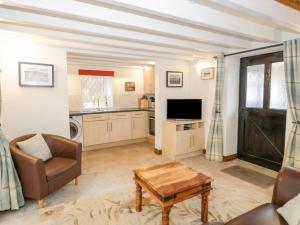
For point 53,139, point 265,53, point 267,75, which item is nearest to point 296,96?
point 267,75

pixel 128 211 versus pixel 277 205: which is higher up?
pixel 277 205

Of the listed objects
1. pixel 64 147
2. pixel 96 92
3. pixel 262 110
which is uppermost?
pixel 96 92

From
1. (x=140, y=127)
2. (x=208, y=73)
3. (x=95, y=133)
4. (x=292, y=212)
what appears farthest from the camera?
(x=140, y=127)

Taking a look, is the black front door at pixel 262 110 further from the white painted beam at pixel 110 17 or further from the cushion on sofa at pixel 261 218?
the cushion on sofa at pixel 261 218

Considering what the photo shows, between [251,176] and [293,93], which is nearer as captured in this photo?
[293,93]

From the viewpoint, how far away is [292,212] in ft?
4.76

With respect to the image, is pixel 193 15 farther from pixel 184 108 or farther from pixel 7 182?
pixel 7 182

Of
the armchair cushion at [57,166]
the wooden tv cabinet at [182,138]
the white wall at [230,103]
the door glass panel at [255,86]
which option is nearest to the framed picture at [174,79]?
the wooden tv cabinet at [182,138]

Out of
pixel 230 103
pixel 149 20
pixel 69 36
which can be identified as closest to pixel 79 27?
pixel 69 36

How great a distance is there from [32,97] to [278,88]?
13.5 feet

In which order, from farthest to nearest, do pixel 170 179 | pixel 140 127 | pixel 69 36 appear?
Result: pixel 140 127
pixel 69 36
pixel 170 179

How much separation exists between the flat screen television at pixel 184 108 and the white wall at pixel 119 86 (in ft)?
5.97

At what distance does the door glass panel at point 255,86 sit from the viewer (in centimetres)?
367

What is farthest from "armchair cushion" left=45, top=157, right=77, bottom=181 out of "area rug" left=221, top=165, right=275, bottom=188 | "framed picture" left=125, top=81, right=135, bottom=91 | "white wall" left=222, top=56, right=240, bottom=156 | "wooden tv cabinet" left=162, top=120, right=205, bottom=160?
"framed picture" left=125, top=81, right=135, bottom=91
